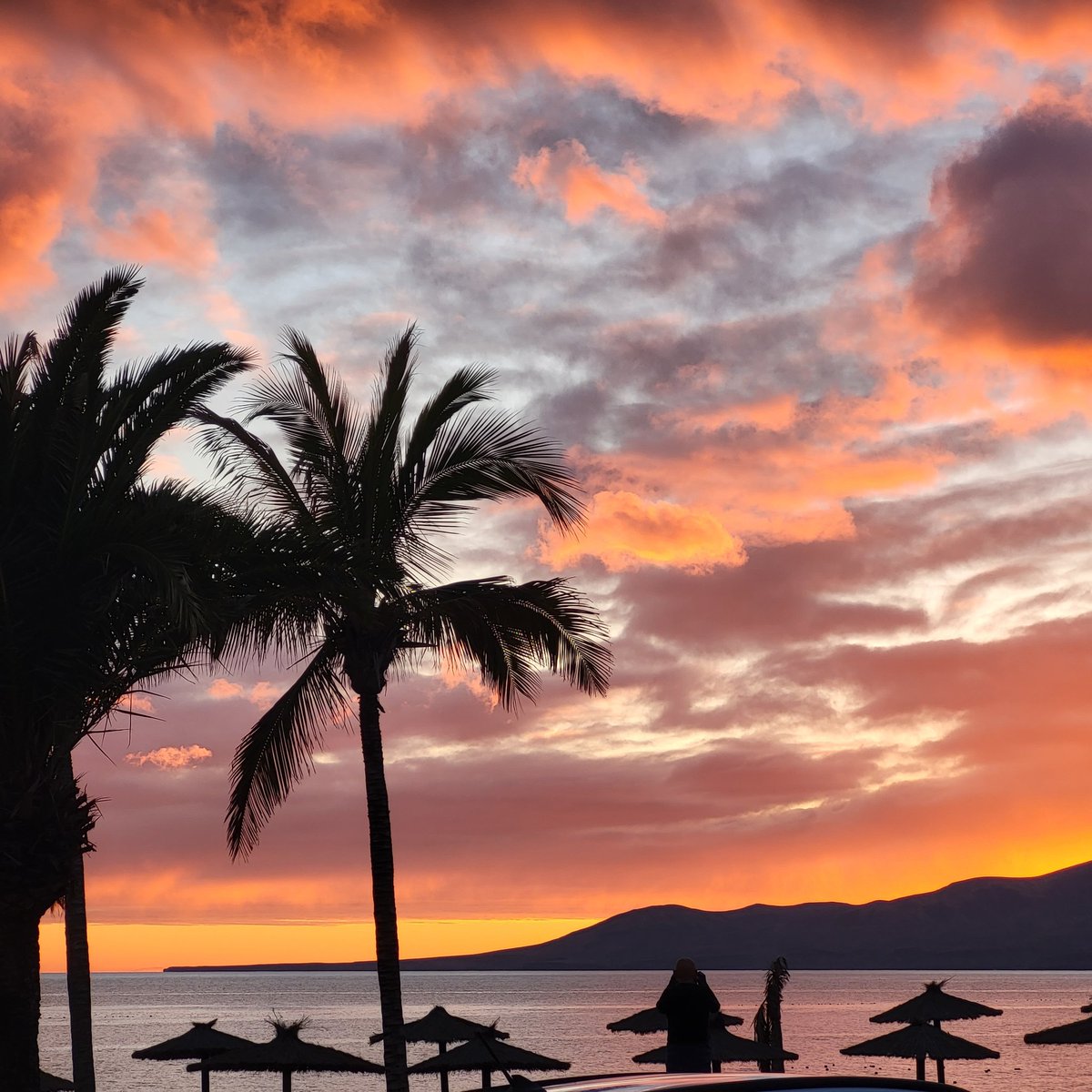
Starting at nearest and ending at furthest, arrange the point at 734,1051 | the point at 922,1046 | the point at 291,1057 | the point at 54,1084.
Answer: the point at 54,1084, the point at 291,1057, the point at 734,1051, the point at 922,1046

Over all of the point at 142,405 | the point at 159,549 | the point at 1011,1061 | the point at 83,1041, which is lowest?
the point at 1011,1061

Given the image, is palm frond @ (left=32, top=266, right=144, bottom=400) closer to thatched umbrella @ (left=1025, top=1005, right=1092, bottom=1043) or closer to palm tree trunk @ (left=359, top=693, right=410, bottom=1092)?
palm tree trunk @ (left=359, top=693, right=410, bottom=1092)

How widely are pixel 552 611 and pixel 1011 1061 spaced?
11941 cm

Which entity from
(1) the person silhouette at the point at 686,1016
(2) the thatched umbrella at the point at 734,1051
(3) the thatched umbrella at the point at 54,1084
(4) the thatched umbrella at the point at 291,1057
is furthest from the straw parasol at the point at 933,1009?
(1) the person silhouette at the point at 686,1016

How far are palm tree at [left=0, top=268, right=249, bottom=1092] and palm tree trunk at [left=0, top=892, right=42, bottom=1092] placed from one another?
1cm

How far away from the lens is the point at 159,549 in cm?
1314

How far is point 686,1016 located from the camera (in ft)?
40.6

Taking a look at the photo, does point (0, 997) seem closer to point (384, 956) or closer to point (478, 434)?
point (384, 956)

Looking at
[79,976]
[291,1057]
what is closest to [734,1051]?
[291,1057]

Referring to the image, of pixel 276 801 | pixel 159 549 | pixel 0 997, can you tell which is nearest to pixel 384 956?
pixel 276 801

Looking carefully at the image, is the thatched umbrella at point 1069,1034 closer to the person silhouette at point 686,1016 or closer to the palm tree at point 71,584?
the person silhouette at point 686,1016

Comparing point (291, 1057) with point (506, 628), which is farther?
point (291, 1057)

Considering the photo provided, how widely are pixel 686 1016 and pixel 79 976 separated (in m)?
10.6

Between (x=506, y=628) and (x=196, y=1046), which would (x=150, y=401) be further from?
(x=196, y=1046)
